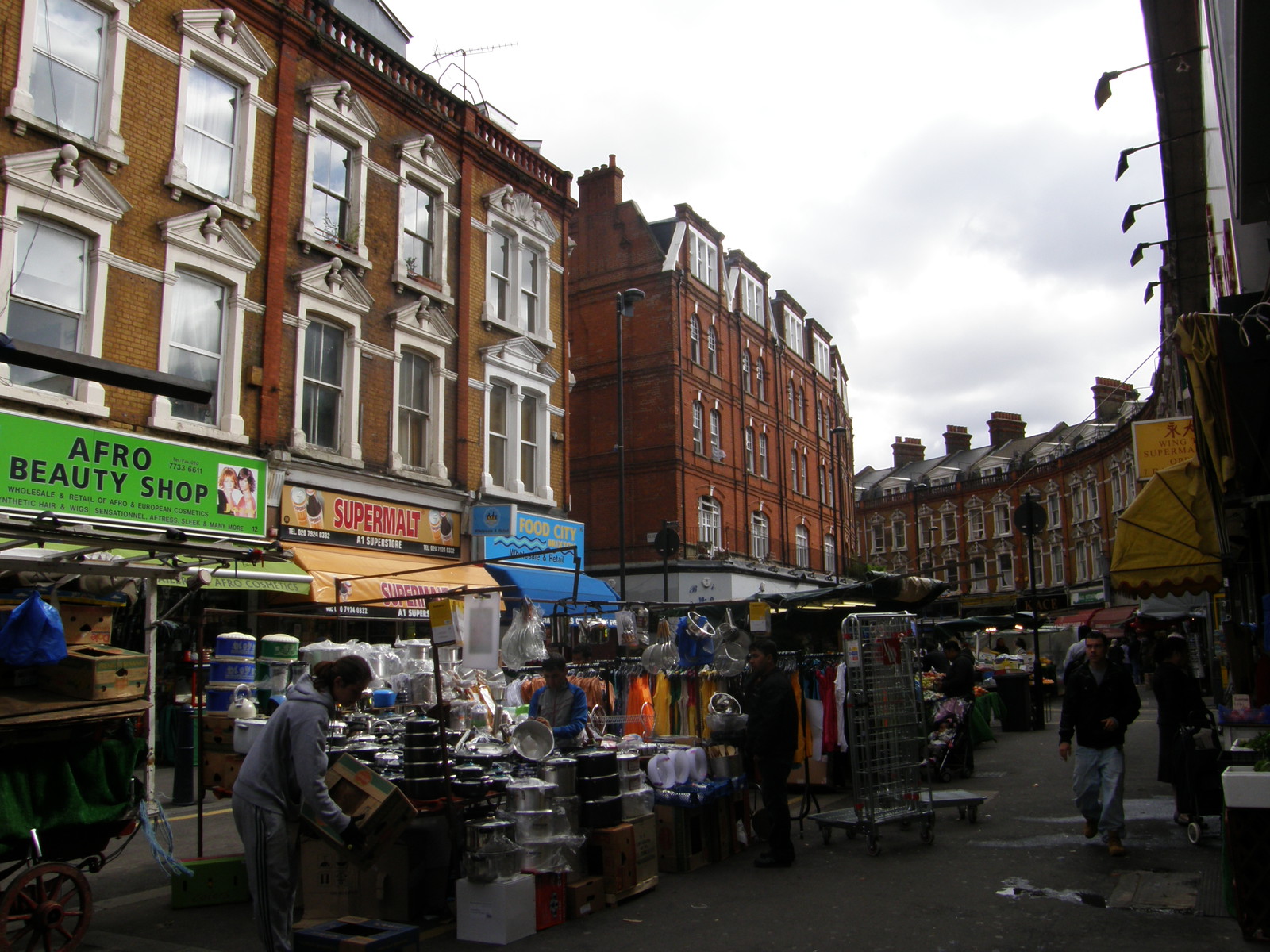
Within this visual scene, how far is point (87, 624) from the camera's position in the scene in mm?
7023

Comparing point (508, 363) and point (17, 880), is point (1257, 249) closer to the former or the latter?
point (17, 880)

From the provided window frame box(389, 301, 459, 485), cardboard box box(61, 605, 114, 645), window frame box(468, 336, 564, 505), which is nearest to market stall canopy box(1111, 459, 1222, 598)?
cardboard box box(61, 605, 114, 645)

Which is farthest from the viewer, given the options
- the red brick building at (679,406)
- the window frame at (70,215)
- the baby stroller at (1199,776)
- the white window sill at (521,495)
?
the red brick building at (679,406)

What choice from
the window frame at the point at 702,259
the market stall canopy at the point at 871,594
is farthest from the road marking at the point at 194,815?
the window frame at the point at 702,259

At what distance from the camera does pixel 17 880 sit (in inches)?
215

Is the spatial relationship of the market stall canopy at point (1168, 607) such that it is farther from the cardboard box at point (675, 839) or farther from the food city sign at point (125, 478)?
the food city sign at point (125, 478)

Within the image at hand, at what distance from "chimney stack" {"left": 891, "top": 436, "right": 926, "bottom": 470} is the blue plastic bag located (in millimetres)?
71274

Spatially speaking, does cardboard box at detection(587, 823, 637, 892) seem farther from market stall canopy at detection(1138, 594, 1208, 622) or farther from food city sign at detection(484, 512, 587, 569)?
market stall canopy at detection(1138, 594, 1208, 622)

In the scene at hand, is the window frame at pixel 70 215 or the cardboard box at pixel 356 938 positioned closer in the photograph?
the cardboard box at pixel 356 938

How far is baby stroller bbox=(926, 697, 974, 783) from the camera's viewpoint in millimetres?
13062

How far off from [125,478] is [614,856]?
378 inches

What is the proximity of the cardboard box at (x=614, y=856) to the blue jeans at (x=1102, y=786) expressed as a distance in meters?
3.95

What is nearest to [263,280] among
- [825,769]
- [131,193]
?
[131,193]

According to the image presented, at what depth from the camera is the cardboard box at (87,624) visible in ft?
22.6
